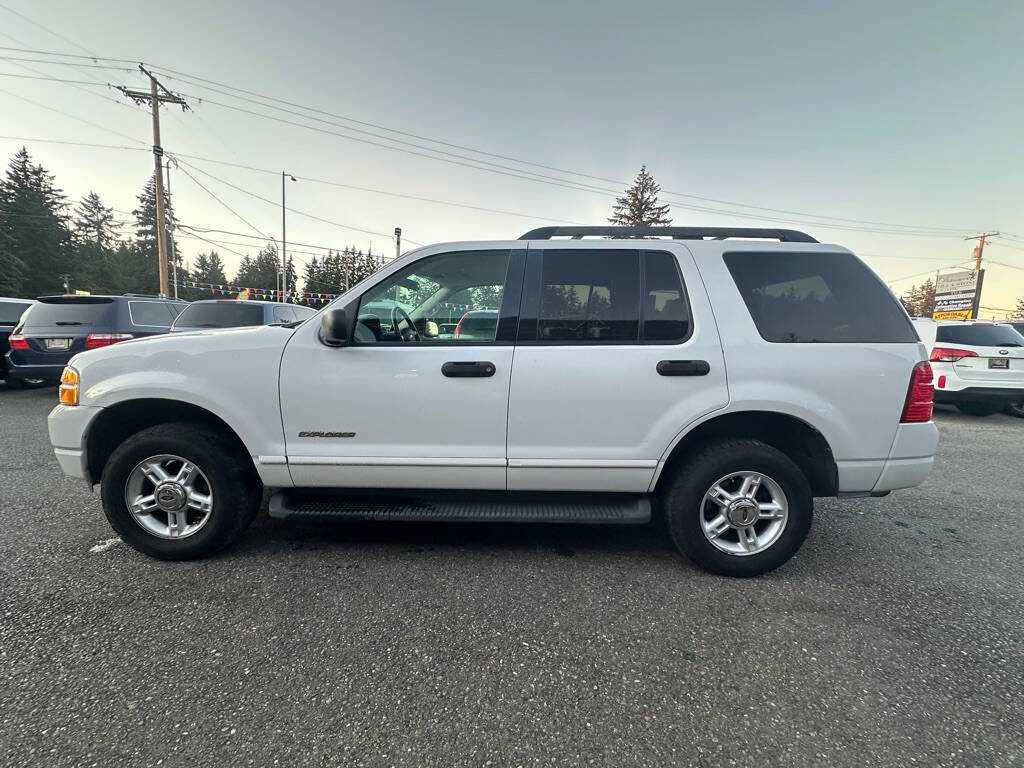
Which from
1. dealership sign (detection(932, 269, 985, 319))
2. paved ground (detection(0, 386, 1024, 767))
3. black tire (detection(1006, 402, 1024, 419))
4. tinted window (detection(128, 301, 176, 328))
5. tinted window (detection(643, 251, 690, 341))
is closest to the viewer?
paved ground (detection(0, 386, 1024, 767))

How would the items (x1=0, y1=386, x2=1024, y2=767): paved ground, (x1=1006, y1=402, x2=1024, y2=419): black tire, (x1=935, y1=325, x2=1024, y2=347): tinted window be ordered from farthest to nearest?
(x1=1006, y1=402, x2=1024, y2=419): black tire
(x1=935, y1=325, x2=1024, y2=347): tinted window
(x1=0, y1=386, x2=1024, y2=767): paved ground

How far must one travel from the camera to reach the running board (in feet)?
8.52

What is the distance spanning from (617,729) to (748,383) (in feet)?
6.00

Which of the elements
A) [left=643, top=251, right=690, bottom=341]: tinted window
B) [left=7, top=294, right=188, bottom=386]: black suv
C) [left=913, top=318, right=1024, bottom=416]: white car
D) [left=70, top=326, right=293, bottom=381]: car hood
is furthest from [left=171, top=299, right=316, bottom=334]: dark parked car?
[left=913, top=318, right=1024, bottom=416]: white car

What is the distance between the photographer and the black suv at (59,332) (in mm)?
7074

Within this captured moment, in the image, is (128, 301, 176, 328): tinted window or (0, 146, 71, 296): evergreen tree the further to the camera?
(0, 146, 71, 296): evergreen tree

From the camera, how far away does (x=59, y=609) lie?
225 centimetres

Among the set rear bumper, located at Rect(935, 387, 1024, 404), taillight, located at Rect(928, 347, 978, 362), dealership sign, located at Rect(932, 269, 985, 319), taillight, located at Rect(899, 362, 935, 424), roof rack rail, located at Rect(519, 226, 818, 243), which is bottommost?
rear bumper, located at Rect(935, 387, 1024, 404)

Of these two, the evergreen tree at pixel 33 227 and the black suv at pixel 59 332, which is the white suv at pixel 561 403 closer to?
the black suv at pixel 59 332

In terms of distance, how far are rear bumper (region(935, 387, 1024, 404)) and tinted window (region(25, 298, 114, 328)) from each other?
13.6 metres

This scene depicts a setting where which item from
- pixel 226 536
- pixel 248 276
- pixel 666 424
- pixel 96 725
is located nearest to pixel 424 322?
pixel 666 424

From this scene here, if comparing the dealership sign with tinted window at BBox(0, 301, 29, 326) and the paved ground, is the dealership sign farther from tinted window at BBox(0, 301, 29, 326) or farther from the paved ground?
tinted window at BBox(0, 301, 29, 326)

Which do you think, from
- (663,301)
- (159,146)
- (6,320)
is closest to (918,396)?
(663,301)

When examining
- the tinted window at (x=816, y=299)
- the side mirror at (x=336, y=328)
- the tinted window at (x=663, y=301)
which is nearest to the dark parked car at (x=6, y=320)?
the side mirror at (x=336, y=328)
